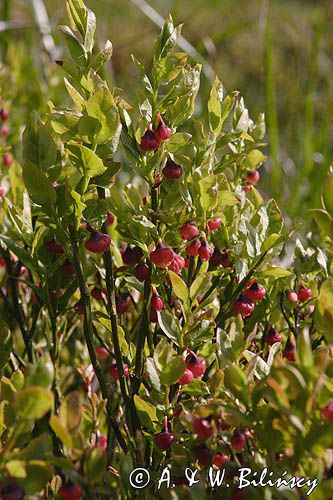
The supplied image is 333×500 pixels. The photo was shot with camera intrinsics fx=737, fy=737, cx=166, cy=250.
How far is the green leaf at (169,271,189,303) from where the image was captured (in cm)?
65

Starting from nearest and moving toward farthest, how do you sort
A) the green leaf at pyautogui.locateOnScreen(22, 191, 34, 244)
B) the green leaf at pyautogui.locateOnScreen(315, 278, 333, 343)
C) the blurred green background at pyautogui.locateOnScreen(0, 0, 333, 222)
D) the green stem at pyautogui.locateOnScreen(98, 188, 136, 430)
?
the green leaf at pyautogui.locateOnScreen(315, 278, 333, 343) < the green stem at pyautogui.locateOnScreen(98, 188, 136, 430) < the green leaf at pyautogui.locateOnScreen(22, 191, 34, 244) < the blurred green background at pyautogui.locateOnScreen(0, 0, 333, 222)

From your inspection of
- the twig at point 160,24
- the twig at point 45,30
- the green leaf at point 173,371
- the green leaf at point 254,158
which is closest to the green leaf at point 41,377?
the green leaf at point 173,371

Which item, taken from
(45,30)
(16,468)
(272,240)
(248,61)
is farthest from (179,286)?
(248,61)

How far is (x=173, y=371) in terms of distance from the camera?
0.61 metres

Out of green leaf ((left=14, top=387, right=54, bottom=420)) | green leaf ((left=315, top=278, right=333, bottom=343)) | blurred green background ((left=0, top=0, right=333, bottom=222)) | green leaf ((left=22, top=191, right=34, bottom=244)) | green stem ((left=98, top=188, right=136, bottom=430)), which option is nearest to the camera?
green leaf ((left=14, top=387, right=54, bottom=420))

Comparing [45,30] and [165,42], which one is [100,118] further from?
[45,30]

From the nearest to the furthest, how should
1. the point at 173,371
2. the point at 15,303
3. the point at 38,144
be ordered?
the point at 173,371 < the point at 38,144 < the point at 15,303

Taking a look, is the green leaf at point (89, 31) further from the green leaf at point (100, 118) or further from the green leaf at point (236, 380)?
the green leaf at point (236, 380)

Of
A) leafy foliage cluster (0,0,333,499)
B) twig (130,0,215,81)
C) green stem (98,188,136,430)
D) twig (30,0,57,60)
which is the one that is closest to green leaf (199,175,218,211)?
leafy foliage cluster (0,0,333,499)

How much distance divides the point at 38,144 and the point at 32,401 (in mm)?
297

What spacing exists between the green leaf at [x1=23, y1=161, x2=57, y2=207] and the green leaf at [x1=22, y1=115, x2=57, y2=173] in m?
0.04

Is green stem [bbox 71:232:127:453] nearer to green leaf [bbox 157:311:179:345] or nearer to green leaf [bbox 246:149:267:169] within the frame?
green leaf [bbox 157:311:179:345]

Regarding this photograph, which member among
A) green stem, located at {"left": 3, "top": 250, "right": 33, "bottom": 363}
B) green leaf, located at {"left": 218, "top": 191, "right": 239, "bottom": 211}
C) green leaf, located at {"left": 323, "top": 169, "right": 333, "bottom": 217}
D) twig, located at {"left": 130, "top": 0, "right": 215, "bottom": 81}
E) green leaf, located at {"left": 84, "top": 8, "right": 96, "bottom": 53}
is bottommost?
green stem, located at {"left": 3, "top": 250, "right": 33, "bottom": 363}

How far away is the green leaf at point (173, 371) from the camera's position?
0.60 m
